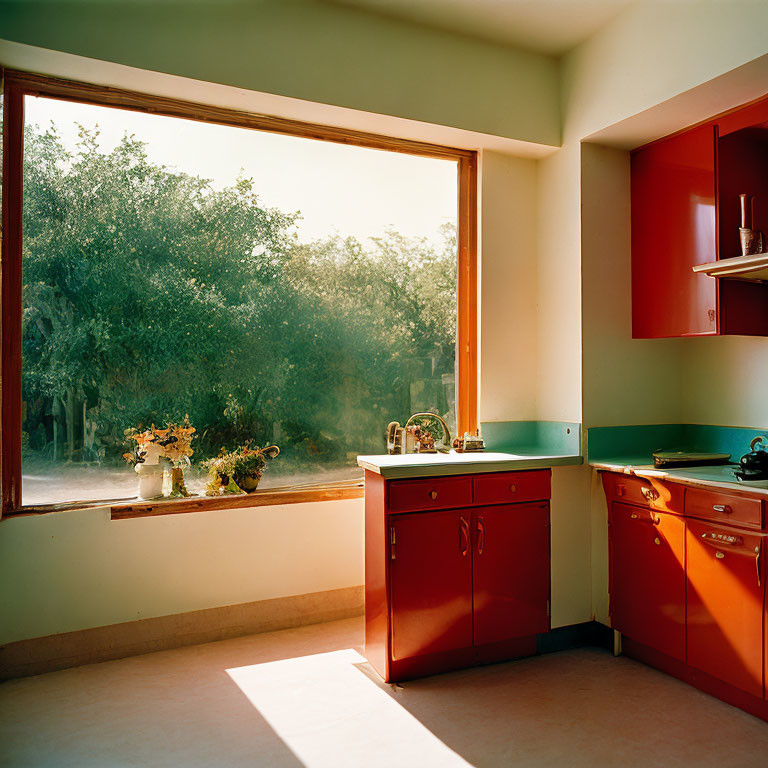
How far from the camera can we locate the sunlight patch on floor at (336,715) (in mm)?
2217

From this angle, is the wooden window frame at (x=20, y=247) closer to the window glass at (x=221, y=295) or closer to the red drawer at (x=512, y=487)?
the window glass at (x=221, y=295)

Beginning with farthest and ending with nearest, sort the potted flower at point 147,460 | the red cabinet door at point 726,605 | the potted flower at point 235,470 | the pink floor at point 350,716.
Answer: the potted flower at point 235,470, the potted flower at point 147,460, the red cabinet door at point 726,605, the pink floor at point 350,716

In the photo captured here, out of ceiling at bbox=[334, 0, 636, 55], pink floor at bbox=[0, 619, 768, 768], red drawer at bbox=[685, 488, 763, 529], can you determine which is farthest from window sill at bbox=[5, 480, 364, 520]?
ceiling at bbox=[334, 0, 636, 55]

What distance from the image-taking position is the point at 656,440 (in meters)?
3.47

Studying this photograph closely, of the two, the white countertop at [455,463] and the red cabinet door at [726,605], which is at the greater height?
the white countertop at [455,463]

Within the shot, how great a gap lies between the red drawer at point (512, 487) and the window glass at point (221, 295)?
2.52 ft

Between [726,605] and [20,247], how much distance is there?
3.42m

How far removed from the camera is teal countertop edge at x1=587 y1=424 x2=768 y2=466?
3195 millimetres

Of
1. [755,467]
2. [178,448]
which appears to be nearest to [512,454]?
[755,467]

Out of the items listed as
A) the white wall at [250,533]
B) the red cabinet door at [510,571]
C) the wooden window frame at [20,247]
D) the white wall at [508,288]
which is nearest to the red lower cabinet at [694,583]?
the white wall at [250,533]

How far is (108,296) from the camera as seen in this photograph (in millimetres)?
2992

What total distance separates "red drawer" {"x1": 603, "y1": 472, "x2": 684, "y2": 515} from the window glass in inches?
39.8

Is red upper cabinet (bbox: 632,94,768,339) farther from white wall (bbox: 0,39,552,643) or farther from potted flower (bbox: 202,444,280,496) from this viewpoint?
potted flower (bbox: 202,444,280,496)

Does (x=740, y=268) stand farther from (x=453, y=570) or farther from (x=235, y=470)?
(x=235, y=470)
